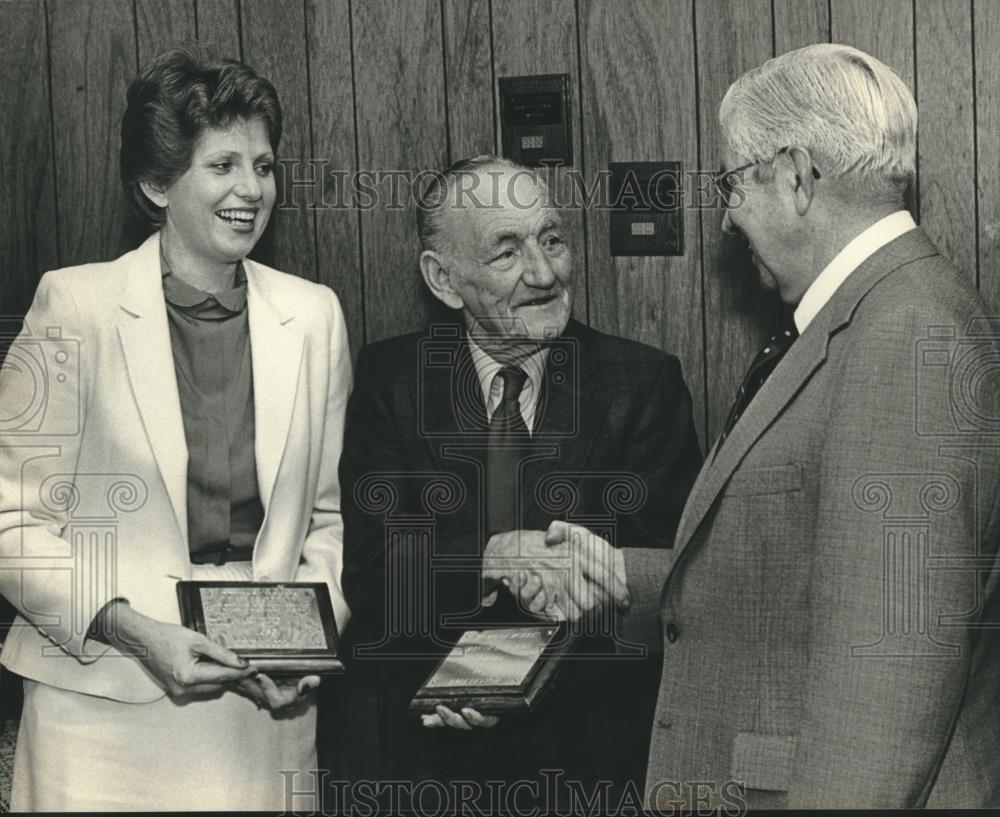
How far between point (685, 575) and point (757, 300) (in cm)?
79

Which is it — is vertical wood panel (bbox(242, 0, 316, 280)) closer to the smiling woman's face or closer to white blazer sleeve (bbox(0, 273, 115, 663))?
the smiling woman's face

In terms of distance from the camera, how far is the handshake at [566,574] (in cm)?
231

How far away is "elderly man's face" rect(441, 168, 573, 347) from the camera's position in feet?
7.79

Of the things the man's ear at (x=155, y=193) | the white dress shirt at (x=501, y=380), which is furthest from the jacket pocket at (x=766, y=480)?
the man's ear at (x=155, y=193)

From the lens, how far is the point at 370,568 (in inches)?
95.7

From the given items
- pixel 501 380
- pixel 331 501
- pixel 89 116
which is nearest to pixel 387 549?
pixel 331 501

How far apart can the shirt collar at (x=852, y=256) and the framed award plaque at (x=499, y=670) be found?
681 millimetres

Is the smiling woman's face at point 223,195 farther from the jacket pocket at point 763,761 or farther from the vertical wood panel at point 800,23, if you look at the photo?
the jacket pocket at point 763,761

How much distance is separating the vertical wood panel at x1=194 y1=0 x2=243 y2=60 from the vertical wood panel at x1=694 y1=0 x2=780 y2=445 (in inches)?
34.1

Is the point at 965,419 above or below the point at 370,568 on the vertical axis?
above

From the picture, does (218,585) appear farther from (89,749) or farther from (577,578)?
(577,578)

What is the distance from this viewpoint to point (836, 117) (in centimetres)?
186

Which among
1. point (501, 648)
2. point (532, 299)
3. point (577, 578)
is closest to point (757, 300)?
point (532, 299)

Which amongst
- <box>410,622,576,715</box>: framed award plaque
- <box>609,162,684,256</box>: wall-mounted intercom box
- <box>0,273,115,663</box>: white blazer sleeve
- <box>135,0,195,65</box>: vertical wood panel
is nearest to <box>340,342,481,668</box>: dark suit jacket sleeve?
<box>410,622,576,715</box>: framed award plaque
